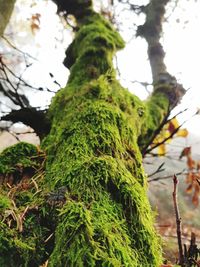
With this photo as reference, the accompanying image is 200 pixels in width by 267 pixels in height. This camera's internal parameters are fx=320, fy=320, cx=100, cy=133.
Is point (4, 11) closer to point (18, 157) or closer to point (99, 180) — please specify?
point (18, 157)

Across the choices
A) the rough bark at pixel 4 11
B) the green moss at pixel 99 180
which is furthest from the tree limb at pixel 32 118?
the rough bark at pixel 4 11

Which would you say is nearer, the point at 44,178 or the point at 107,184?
the point at 107,184

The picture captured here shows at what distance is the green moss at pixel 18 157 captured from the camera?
1.90 metres

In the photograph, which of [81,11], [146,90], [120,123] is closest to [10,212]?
[120,123]

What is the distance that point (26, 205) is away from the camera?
156 cm

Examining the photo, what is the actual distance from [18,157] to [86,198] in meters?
0.71

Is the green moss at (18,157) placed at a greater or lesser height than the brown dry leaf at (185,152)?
lesser

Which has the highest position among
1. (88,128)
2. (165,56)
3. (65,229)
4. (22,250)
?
(165,56)

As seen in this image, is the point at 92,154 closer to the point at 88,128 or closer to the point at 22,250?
the point at 88,128

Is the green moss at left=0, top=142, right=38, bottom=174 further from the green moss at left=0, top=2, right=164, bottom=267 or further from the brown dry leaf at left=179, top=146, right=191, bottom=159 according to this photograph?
the brown dry leaf at left=179, top=146, right=191, bottom=159

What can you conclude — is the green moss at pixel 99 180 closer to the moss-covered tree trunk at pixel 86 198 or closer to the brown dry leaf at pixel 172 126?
the moss-covered tree trunk at pixel 86 198

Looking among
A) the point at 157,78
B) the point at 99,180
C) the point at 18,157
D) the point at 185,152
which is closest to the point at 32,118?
→ the point at 18,157

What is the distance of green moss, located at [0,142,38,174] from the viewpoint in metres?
1.90

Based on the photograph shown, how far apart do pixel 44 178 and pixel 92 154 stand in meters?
0.29
